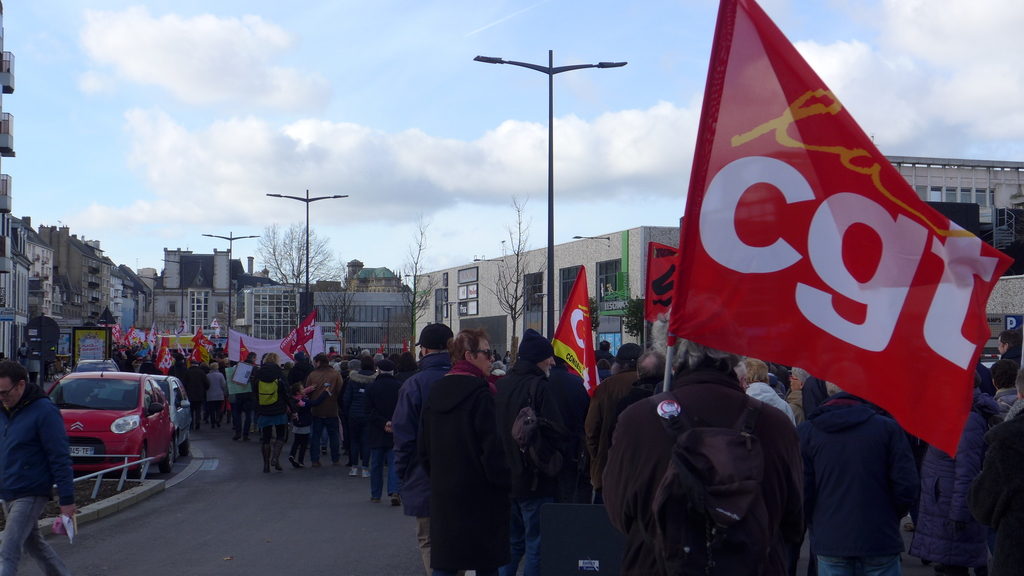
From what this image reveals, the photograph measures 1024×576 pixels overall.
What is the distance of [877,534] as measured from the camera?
5.47 metres

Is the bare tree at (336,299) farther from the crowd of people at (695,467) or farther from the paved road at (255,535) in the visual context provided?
the crowd of people at (695,467)

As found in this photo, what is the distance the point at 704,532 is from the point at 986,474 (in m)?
2.08

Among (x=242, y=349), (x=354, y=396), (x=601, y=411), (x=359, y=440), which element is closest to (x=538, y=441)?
(x=601, y=411)

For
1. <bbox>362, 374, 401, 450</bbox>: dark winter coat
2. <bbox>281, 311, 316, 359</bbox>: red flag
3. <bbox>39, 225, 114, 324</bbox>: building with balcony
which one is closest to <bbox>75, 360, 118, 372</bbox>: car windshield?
<bbox>281, 311, 316, 359</bbox>: red flag

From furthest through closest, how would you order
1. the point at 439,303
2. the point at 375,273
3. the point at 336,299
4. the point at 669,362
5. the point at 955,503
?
→ 1. the point at 375,273
2. the point at 439,303
3. the point at 336,299
4. the point at 955,503
5. the point at 669,362

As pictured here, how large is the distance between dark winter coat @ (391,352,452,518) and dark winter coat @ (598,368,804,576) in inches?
121

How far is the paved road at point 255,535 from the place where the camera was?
29.2ft

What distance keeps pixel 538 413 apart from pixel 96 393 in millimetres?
10668

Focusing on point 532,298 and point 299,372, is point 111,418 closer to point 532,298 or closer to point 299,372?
point 299,372

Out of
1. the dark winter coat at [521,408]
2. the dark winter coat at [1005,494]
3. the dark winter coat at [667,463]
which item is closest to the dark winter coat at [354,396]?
the dark winter coat at [521,408]

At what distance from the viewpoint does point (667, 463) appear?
10.6ft

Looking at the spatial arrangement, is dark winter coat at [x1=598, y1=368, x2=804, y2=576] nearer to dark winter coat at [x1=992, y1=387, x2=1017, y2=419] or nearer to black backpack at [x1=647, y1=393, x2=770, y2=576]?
black backpack at [x1=647, y1=393, x2=770, y2=576]

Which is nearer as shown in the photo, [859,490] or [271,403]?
[859,490]

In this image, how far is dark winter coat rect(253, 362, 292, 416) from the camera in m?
16.3
